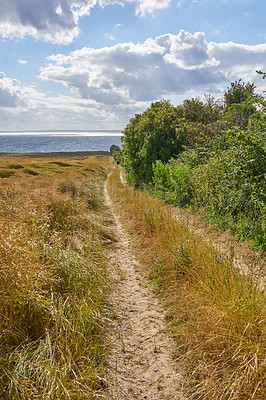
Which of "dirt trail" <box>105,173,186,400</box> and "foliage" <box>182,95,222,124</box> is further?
"foliage" <box>182,95,222,124</box>

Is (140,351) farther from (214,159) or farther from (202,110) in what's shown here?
(202,110)

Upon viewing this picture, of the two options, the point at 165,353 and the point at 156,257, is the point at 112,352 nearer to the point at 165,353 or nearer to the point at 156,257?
the point at 165,353

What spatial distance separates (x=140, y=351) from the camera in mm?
3379

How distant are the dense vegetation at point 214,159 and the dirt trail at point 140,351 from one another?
10.5ft

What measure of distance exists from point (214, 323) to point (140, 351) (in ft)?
3.90

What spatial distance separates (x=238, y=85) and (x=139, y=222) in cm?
2106

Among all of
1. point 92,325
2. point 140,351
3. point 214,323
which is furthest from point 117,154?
point 214,323

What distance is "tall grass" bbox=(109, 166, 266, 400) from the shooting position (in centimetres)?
237

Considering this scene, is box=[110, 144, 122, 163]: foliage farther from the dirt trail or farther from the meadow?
the meadow

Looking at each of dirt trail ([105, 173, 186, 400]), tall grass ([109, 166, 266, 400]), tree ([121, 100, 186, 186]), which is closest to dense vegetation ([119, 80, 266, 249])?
tree ([121, 100, 186, 186])

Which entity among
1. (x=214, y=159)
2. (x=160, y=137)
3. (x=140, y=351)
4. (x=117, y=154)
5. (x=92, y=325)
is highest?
(x=160, y=137)

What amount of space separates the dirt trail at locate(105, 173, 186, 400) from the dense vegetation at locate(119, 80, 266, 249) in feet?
10.5

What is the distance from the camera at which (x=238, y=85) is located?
902 inches

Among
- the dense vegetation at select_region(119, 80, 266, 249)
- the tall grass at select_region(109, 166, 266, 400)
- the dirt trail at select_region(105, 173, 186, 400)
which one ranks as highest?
the dense vegetation at select_region(119, 80, 266, 249)
